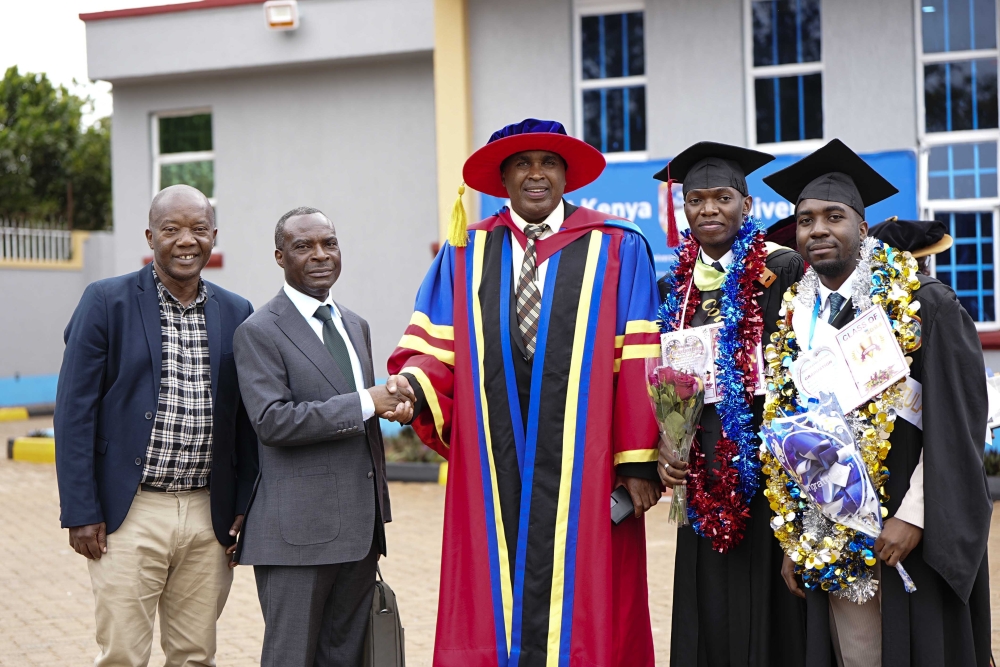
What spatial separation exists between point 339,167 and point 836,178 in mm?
10539

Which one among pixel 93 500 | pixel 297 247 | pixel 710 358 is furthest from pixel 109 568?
pixel 710 358

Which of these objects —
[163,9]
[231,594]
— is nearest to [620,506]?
[231,594]

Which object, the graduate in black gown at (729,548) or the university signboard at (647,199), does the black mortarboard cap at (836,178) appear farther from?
the university signboard at (647,199)

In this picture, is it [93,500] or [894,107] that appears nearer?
[93,500]

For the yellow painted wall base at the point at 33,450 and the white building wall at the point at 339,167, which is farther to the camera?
the yellow painted wall base at the point at 33,450

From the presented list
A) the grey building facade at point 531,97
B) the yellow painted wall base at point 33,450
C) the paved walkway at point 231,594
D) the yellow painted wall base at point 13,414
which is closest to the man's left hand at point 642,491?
the paved walkway at point 231,594

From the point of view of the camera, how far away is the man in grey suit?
3.86 meters

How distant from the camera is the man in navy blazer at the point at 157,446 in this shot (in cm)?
394

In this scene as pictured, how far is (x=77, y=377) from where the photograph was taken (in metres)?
3.93

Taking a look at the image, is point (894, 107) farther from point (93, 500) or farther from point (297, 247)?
point (93, 500)

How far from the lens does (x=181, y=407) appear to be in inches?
159

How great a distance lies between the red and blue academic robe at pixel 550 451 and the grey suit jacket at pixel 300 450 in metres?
0.37

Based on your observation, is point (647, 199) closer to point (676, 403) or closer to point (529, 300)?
point (529, 300)

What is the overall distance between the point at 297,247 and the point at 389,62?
9900mm
